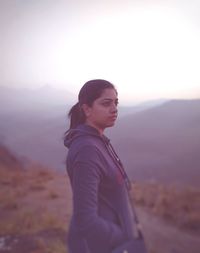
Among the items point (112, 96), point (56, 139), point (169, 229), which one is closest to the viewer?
point (112, 96)

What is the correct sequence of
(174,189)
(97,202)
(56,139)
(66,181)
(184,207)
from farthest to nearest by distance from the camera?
(56,139) < (66,181) < (174,189) < (184,207) < (97,202)

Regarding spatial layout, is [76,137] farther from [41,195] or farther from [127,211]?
[41,195]

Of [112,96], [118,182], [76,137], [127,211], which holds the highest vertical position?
[112,96]

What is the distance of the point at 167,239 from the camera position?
4.49 m

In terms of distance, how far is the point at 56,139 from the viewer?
20.2m

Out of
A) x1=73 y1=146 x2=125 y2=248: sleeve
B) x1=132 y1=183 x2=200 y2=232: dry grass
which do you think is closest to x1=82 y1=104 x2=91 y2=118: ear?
x1=73 y1=146 x2=125 y2=248: sleeve

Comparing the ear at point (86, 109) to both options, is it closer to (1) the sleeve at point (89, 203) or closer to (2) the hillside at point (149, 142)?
(1) the sleeve at point (89, 203)

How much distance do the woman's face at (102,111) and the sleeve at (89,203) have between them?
20 centimetres

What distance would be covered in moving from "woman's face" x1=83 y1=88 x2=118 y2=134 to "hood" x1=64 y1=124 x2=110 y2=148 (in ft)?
0.11

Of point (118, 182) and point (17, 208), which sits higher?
point (118, 182)

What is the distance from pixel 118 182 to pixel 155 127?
69.6 feet

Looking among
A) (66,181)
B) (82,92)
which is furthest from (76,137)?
(66,181)

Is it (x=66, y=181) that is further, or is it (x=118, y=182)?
(x=66, y=181)

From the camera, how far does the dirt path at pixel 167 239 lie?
4215 mm
